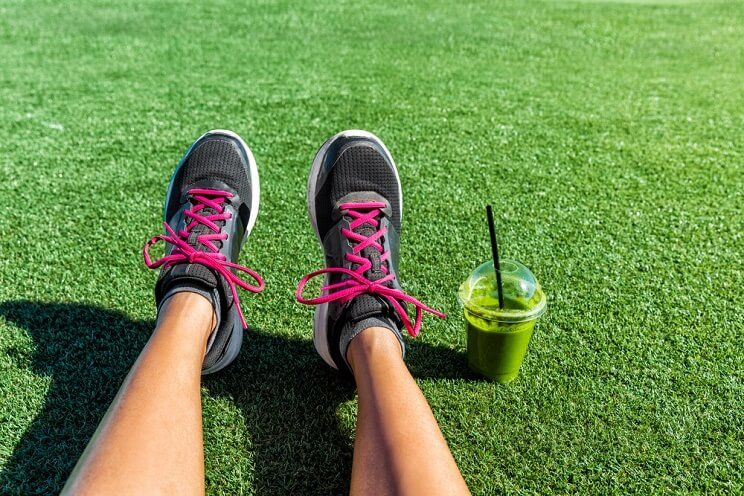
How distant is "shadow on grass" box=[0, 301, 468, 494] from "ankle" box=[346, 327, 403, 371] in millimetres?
181

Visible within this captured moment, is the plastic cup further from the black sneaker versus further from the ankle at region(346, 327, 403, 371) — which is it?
the black sneaker

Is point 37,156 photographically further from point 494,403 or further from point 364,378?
point 494,403

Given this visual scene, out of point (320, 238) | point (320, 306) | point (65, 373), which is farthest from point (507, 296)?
point (65, 373)

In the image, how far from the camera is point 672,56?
3553 millimetres

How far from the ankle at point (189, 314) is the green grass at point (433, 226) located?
0.20 metres

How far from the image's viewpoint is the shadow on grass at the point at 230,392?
49.9 inches

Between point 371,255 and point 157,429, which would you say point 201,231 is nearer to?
point 371,255

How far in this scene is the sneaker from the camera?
4.51ft

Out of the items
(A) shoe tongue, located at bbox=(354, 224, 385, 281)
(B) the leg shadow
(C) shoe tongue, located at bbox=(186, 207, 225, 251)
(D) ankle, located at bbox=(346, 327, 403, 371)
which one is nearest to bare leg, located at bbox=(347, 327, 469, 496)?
(D) ankle, located at bbox=(346, 327, 403, 371)

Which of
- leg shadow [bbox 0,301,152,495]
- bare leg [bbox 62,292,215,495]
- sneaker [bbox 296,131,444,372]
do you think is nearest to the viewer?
Answer: bare leg [bbox 62,292,215,495]

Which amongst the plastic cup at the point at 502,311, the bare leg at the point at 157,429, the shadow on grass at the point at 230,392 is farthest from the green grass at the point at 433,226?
the bare leg at the point at 157,429

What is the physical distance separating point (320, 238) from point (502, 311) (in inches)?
25.1

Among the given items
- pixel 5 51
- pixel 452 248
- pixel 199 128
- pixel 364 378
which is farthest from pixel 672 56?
pixel 5 51

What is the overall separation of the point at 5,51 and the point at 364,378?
344 centimetres
